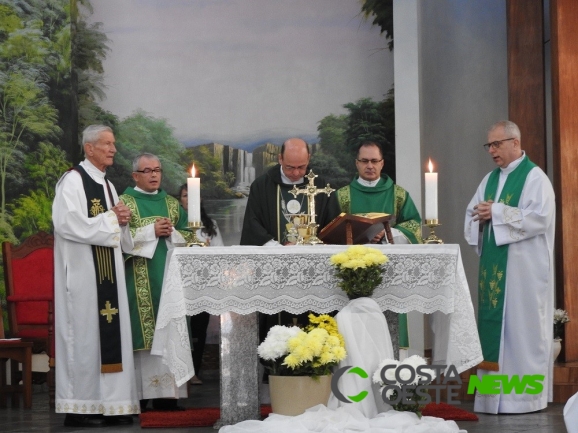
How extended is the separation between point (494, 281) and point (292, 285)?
1.92 meters

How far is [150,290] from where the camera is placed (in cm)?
733

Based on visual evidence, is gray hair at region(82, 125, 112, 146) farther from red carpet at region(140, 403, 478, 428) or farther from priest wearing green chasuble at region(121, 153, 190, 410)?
red carpet at region(140, 403, 478, 428)

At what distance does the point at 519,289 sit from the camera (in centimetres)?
712

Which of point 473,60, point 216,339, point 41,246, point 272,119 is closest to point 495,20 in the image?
point 473,60

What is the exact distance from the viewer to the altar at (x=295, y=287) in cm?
593

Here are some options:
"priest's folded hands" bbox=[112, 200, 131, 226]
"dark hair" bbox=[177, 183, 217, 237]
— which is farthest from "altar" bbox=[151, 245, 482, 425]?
"dark hair" bbox=[177, 183, 217, 237]

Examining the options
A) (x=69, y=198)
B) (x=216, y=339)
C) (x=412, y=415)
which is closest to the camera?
(x=412, y=415)

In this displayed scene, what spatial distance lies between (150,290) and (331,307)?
1.81 meters

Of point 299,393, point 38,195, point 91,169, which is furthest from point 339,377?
point 38,195

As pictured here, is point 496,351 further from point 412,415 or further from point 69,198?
point 69,198

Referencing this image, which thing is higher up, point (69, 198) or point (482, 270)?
point (69, 198)

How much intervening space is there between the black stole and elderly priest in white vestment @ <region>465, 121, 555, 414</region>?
8.35 feet

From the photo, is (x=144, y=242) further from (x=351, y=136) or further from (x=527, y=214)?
(x=351, y=136)

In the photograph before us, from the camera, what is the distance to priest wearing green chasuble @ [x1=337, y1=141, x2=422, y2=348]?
7.47 m
